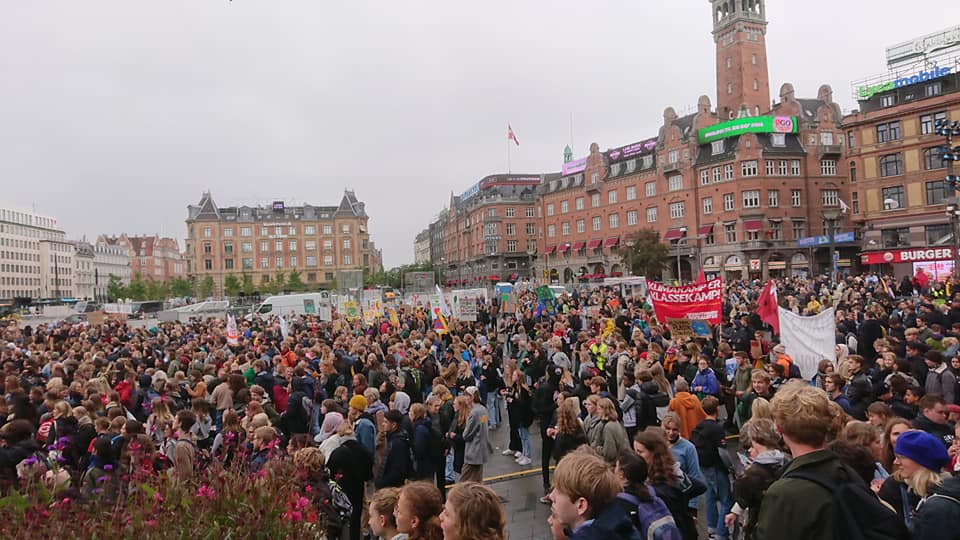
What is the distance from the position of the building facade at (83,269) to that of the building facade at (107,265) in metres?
1.24

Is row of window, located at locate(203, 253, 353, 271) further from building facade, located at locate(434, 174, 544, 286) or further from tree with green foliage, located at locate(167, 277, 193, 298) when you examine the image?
building facade, located at locate(434, 174, 544, 286)

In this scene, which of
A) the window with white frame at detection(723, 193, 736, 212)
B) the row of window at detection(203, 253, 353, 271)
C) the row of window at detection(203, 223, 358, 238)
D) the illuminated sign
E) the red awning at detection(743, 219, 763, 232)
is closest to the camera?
the illuminated sign

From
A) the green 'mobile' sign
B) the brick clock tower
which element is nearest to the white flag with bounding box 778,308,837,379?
the green 'mobile' sign

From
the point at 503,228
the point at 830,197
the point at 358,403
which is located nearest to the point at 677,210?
the point at 830,197

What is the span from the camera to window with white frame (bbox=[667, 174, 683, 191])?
66812 mm

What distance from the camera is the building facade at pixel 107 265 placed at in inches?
5566

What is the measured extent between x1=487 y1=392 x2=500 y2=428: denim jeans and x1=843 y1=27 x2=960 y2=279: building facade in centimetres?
4283

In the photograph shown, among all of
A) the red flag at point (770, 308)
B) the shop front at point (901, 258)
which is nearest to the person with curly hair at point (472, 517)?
the red flag at point (770, 308)

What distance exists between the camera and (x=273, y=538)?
12.6 feet

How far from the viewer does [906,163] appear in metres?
47.4

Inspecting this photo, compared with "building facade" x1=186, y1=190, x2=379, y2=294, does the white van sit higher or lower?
lower

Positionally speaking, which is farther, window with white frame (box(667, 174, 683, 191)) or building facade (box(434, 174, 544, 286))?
building facade (box(434, 174, 544, 286))

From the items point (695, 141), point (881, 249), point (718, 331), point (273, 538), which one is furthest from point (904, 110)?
point (273, 538)

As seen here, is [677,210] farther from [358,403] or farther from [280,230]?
[280,230]
